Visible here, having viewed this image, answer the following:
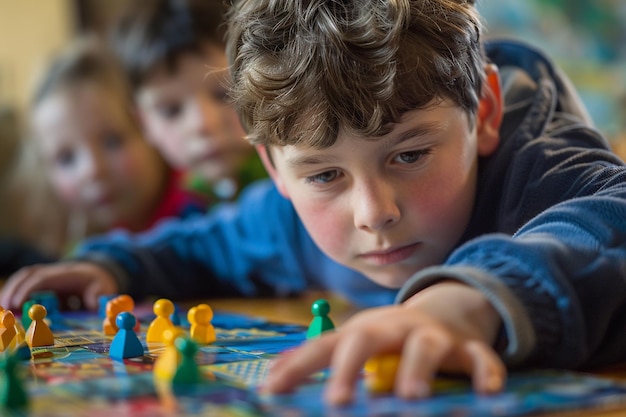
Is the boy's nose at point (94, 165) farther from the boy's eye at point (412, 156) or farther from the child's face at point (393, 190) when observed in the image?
the boy's eye at point (412, 156)

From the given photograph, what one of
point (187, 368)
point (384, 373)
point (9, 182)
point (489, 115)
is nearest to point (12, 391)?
point (187, 368)

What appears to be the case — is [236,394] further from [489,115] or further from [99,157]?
[99,157]

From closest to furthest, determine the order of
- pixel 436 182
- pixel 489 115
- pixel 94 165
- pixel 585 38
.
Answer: pixel 436 182 → pixel 489 115 → pixel 94 165 → pixel 585 38

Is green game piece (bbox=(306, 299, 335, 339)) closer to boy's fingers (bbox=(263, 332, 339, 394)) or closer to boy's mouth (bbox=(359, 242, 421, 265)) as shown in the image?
boy's mouth (bbox=(359, 242, 421, 265))

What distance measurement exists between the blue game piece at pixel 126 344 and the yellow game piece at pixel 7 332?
115 millimetres

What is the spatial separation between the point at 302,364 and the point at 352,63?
1.09 feet

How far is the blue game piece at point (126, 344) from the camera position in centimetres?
70

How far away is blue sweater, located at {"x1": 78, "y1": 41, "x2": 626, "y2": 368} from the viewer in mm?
581

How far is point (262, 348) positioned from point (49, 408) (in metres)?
0.26

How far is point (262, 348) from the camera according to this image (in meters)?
0.75

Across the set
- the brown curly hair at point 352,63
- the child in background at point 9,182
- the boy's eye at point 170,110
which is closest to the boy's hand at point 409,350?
the brown curly hair at point 352,63

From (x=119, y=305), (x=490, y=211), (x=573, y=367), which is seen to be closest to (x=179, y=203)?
(x=119, y=305)

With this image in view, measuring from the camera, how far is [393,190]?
0.78 metres

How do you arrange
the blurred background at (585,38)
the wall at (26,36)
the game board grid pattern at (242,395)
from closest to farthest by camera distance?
the game board grid pattern at (242,395) → the blurred background at (585,38) → the wall at (26,36)
